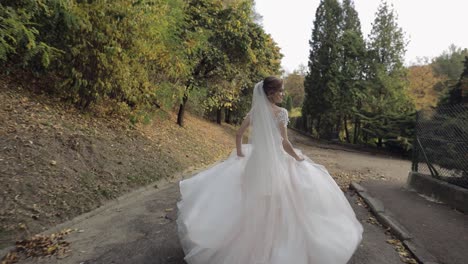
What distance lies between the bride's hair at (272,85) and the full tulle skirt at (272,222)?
2.48ft

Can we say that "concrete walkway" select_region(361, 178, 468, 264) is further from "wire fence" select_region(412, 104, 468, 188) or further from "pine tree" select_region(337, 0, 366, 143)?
"pine tree" select_region(337, 0, 366, 143)

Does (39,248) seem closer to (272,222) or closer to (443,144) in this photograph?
(272,222)

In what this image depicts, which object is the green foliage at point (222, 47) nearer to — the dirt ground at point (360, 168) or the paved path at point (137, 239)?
the dirt ground at point (360, 168)

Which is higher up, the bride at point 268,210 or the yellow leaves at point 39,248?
the bride at point 268,210

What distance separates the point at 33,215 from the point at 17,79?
512 centimetres

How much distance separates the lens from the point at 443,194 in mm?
6910

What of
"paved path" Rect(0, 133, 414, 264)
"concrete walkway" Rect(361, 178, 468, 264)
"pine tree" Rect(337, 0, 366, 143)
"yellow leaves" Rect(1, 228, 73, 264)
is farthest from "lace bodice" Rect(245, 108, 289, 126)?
"pine tree" Rect(337, 0, 366, 143)

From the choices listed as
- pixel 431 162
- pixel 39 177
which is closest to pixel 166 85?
pixel 39 177

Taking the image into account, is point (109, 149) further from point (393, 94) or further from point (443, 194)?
point (393, 94)

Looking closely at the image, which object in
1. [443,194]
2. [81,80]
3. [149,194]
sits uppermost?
[81,80]

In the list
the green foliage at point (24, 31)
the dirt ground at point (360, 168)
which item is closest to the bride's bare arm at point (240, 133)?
the green foliage at point (24, 31)

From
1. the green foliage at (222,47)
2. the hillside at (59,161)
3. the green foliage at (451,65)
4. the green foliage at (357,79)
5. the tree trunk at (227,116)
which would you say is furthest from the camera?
the green foliage at (451,65)

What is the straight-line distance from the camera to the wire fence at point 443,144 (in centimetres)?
670

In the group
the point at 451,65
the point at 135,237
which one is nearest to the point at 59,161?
the point at 135,237
